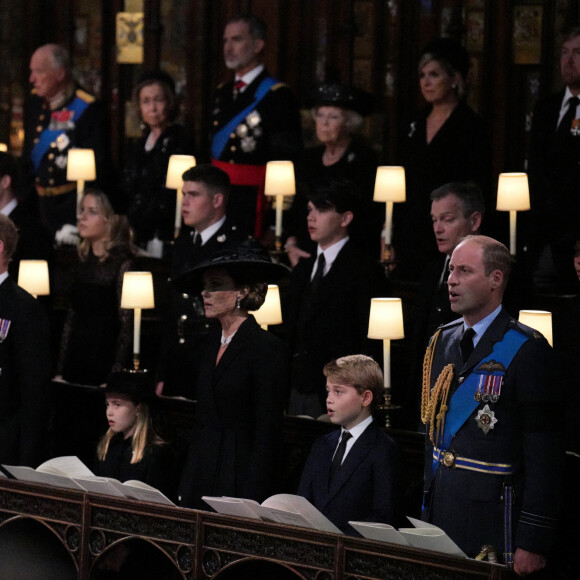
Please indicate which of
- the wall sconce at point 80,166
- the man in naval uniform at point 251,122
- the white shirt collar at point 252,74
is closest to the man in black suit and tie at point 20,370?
the wall sconce at point 80,166

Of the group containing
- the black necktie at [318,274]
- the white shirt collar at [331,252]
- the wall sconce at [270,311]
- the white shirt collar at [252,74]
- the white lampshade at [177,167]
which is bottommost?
the wall sconce at [270,311]

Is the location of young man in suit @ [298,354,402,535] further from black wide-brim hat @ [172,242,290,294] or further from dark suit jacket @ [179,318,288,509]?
black wide-brim hat @ [172,242,290,294]

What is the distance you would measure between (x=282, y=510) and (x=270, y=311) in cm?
189

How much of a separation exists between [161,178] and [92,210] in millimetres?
1339

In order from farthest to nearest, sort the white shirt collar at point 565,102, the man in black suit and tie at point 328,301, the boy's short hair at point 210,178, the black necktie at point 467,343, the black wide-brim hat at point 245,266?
the white shirt collar at point 565,102, the boy's short hair at point 210,178, the man in black suit and tie at point 328,301, the black wide-brim hat at point 245,266, the black necktie at point 467,343

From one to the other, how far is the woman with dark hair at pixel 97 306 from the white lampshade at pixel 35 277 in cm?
16

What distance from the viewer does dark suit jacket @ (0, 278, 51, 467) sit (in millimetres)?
5078

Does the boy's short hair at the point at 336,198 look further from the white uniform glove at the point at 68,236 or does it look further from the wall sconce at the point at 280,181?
the white uniform glove at the point at 68,236

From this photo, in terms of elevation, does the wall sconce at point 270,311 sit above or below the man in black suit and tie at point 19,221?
below

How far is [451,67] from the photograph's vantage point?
22.5 feet

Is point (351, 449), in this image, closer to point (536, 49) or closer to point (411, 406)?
point (411, 406)

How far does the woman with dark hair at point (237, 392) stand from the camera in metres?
4.69

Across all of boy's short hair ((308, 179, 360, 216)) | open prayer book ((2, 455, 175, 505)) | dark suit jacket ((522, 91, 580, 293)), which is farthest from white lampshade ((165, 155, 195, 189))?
open prayer book ((2, 455, 175, 505))

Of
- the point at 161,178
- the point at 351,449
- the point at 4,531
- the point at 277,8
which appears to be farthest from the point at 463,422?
the point at 277,8
